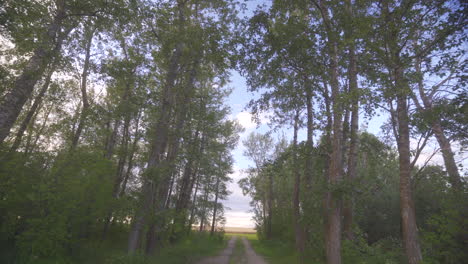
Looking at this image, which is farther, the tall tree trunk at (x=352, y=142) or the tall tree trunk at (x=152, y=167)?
the tall tree trunk at (x=352, y=142)

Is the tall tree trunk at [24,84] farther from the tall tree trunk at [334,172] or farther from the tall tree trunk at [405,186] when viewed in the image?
the tall tree trunk at [405,186]

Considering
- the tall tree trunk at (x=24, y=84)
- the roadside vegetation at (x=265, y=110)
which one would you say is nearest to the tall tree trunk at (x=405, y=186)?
the roadside vegetation at (x=265, y=110)

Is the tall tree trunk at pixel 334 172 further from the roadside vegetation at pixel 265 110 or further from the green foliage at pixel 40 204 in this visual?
the green foliage at pixel 40 204

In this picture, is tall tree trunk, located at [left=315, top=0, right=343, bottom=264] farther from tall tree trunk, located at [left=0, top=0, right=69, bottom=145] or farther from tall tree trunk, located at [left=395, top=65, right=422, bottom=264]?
tall tree trunk, located at [left=0, top=0, right=69, bottom=145]

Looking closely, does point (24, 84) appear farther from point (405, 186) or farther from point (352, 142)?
point (405, 186)

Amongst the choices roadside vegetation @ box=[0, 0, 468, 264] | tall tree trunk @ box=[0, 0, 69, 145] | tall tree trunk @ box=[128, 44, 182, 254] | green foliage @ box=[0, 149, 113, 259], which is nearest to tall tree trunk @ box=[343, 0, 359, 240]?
roadside vegetation @ box=[0, 0, 468, 264]

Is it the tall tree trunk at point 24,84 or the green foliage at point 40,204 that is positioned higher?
the tall tree trunk at point 24,84

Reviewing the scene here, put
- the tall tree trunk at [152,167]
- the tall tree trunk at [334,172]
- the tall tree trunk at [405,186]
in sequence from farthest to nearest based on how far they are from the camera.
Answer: the tall tree trunk at [152,167]
the tall tree trunk at [405,186]
the tall tree trunk at [334,172]

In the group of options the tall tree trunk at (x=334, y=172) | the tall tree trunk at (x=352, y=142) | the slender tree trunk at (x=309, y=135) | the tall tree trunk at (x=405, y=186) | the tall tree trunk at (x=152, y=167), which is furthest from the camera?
the slender tree trunk at (x=309, y=135)

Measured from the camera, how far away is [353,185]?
7.80 metres

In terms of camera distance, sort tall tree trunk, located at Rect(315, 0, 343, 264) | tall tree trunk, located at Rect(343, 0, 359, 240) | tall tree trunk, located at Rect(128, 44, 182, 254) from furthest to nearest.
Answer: tall tree trunk, located at Rect(343, 0, 359, 240)
tall tree trunk, located at Rect(128, 44, 182, 254)
tall tree trunk, located at Rect(315, 0, 343, 264)

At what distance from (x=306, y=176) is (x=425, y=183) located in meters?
11.7

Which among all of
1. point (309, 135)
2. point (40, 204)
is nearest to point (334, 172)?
point (309, 135)

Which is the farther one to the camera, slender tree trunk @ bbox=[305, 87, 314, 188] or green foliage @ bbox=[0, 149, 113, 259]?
slender tree trunk @ bbox=[305, 87, 314, 188]
